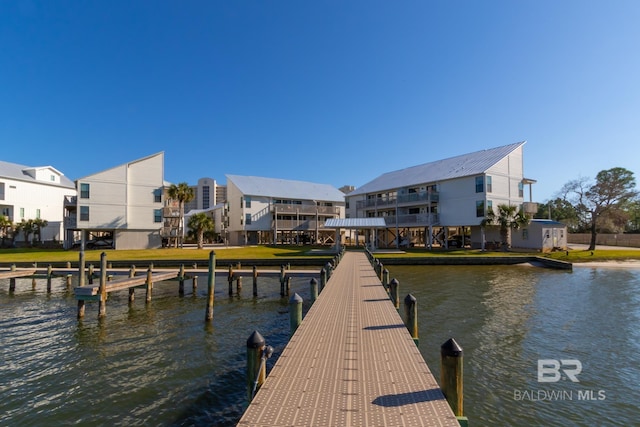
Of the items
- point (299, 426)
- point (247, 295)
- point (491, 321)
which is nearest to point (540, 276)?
point (491, 321)

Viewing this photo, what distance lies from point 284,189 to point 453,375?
60.1 metres

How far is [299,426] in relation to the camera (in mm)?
4543

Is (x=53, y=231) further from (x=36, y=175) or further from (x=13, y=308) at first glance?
(x=13, y=308)

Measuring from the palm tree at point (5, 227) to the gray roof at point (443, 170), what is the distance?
5382 cm

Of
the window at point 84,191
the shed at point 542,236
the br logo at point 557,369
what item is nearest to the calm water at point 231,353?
the br logo at point 557,369

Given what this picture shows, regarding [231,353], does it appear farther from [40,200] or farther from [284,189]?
[40,200]

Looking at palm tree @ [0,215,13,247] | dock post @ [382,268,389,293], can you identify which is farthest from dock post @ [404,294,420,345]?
palm tree @ [0,215,13,247]

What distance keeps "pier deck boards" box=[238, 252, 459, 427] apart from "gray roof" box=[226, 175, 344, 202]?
169 feet

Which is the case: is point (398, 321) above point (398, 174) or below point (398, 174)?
below

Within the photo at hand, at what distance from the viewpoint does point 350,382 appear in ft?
19.7

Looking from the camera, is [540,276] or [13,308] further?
[540,276]

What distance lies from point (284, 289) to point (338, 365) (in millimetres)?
16350

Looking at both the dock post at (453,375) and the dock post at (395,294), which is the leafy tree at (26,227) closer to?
the dock post at (395,294)

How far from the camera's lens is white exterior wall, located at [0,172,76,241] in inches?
2041
